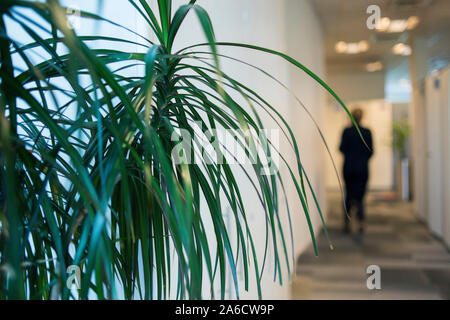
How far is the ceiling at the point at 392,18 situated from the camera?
3709 mm

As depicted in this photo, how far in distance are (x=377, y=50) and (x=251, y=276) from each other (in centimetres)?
619

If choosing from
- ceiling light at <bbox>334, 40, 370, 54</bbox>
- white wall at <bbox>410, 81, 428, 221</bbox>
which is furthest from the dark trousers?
ceiling light at <bbox>334, 40, 370, 54</bbox>

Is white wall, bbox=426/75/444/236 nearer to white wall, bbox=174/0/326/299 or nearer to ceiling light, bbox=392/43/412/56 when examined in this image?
ceiling light, bbox=392/43/412/56

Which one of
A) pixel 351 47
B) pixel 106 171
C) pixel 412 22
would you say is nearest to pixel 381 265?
pixel 412 22

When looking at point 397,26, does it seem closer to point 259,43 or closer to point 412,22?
point 412,22

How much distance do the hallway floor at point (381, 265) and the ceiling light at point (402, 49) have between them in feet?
7.34

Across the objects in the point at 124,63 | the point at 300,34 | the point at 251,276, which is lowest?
the point at 251,276

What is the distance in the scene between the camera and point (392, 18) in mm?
4180

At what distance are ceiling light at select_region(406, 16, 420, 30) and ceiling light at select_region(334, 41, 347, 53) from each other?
2.01 meters

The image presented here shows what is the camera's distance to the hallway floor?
A: 2615 mm

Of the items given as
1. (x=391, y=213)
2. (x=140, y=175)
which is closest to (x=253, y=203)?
(x=140, y=175)

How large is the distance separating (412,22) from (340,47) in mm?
2514

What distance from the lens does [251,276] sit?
1669 millimetres

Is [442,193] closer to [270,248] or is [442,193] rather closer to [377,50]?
[270,248]
